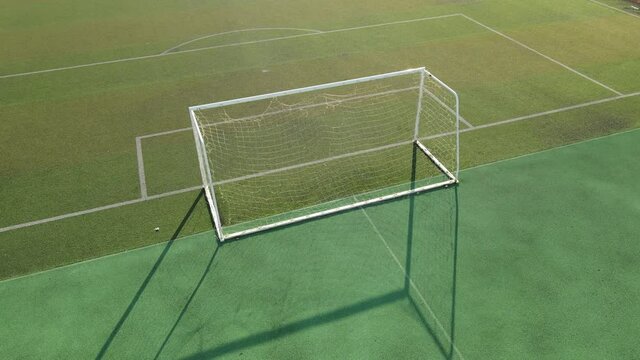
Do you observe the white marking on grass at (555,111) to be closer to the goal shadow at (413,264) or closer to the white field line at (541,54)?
the white field line at (541,54)

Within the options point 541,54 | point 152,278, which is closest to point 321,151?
point 152,278

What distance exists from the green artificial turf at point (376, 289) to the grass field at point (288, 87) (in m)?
0.03

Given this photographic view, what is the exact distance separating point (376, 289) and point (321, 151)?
3.55 metres

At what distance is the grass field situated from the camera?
6859 mm

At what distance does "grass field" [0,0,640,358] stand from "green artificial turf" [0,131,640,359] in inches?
1.3

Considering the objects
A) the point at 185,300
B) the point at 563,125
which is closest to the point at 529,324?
the point at 185,300

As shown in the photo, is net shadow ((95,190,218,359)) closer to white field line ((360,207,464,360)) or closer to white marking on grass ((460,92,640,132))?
white field line ((360,207,464,360))

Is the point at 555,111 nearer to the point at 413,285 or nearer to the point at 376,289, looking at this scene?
the point at 413,285

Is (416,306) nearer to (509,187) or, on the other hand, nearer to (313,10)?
(509,187)

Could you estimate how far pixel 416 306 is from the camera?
7.04 meters

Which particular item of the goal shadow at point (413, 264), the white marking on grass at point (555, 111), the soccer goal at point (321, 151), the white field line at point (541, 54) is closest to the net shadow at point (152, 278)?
the soccer goal at point (321, 151)

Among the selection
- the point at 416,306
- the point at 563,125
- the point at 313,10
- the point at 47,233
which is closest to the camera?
the point at 416,306

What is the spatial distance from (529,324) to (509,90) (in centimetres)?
697

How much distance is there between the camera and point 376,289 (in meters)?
7.27
